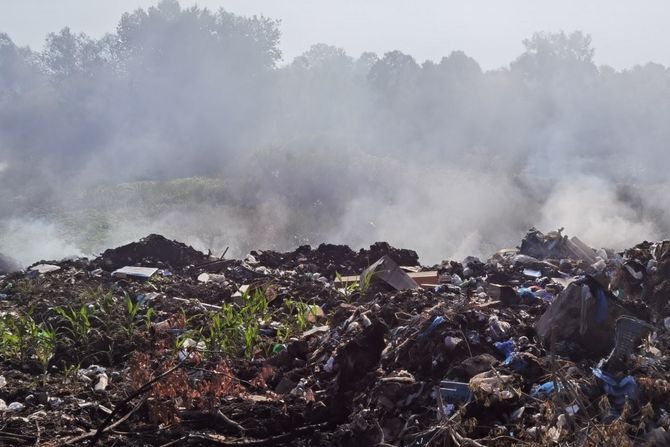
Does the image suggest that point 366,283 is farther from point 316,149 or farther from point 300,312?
point 316,149

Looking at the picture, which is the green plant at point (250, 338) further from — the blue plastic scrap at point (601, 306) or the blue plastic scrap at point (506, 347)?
the blue plastic scrap at point (601, 306)

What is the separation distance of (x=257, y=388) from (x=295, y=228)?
39.7 ft

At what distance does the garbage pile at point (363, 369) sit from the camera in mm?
3264

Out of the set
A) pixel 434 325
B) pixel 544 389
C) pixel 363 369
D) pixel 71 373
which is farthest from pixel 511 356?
pixel 71 373

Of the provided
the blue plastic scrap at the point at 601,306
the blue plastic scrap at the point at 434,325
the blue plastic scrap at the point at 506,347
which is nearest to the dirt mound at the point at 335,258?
the blue plastic scrap at the point at 434,325

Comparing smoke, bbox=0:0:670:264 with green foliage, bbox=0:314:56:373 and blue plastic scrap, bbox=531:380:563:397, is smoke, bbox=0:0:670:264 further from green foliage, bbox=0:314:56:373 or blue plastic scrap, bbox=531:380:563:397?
blue plastic scrap, bbox=531:380:563:397

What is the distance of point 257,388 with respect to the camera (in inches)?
182

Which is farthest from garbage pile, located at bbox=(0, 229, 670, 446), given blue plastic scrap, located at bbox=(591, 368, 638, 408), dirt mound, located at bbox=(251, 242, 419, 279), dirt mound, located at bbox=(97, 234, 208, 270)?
dirt mound, located at bbox=(97, 234, 208, 270)

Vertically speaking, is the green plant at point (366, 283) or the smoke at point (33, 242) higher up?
the smoke at point (33, 242)

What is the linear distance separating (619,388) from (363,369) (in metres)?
1.76

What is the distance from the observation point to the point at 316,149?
64.4 feet

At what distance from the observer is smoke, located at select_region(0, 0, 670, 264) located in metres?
15.8

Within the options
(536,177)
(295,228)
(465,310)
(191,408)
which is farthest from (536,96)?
(191,408)

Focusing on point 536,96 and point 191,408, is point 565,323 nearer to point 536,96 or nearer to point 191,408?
point 191,408
